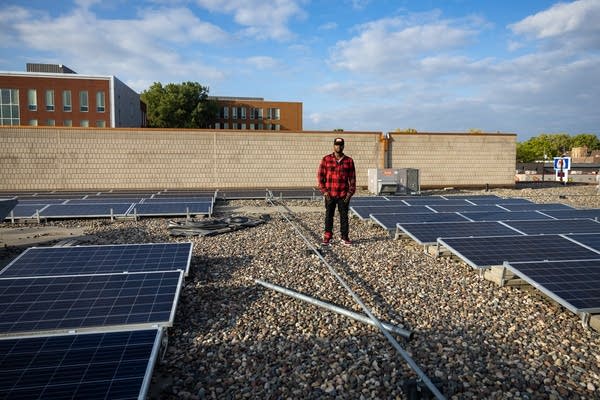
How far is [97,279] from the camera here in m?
5.40

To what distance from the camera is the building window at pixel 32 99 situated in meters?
47.3

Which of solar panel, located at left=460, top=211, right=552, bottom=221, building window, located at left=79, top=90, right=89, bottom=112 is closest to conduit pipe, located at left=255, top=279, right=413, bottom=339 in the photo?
solar panel, located at left=460, top=211, right=552, bottom=221

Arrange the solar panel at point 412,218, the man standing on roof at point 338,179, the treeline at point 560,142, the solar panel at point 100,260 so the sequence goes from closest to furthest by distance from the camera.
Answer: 1. the solar panel at point 100,260
2. the man standing on roof at point 338,179
3. the solar panel at point 412,218
4. the treeline at point 560,142

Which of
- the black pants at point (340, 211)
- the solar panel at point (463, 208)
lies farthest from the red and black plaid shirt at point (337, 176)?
the solar panel at point (463, 208)

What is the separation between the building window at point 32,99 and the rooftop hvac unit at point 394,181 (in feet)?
145

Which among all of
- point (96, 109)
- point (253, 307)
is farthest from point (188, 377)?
point (96, 109)

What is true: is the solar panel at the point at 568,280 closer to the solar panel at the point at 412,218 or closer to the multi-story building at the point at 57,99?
the solar panel at the point at 412,218

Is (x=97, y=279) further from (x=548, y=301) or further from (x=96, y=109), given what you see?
(x=96, y=109)

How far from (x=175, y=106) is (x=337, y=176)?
201 ft

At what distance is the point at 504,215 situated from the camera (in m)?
11.8

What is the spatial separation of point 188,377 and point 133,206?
10.3 metres

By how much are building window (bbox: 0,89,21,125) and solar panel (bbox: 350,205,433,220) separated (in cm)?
4933

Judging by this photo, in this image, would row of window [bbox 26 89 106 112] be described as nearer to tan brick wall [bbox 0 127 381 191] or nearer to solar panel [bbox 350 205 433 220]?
tan brick wall [bbox 0 127 381 191]

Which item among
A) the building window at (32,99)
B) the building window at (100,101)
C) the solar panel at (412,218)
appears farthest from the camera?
the building window at (100,101)
